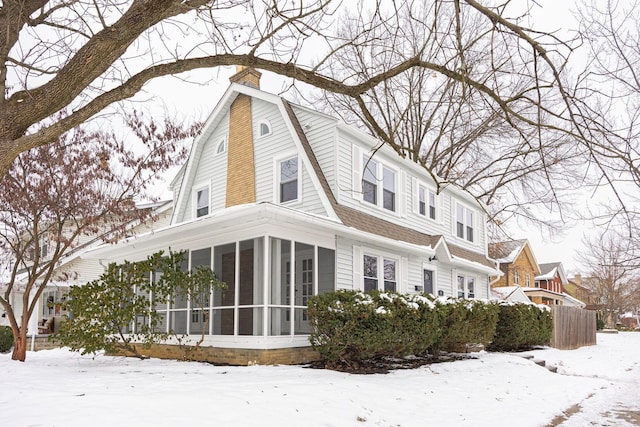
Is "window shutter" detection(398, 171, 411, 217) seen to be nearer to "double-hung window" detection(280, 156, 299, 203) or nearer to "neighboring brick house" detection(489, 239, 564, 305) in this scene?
"double-hung window" detection(280, 156, 299, 203)

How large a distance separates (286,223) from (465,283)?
35.0ft

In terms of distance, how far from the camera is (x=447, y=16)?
21.4 m

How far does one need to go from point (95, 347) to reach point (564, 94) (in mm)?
9967

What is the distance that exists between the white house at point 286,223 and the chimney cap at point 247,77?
64 millimetres


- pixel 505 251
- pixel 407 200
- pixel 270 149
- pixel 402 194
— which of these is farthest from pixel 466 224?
pixel 505 251

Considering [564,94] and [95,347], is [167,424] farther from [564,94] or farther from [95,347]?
[95,347]

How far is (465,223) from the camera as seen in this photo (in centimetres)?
2052

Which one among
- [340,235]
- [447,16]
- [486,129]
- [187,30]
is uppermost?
[447,16]

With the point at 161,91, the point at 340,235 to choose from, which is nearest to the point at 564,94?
the point at 161,91

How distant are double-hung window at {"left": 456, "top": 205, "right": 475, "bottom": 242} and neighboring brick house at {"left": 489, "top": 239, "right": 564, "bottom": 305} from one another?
16.0 meters

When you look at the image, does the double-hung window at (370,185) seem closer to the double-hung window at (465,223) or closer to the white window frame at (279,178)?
the white window frame at (279,178)

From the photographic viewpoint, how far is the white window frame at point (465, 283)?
18962mm

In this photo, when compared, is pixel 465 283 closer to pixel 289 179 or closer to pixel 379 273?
pixel 379 273

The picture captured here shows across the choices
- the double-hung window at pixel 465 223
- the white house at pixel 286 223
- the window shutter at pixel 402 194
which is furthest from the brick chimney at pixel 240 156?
the double-hung window at pixel 465 223
